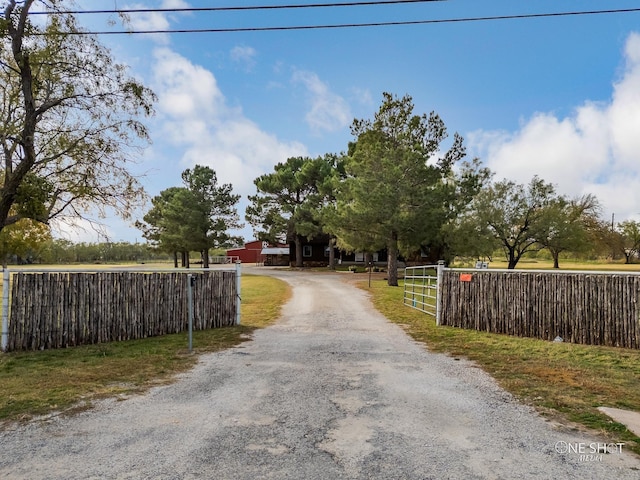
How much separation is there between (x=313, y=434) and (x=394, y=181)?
1894cm

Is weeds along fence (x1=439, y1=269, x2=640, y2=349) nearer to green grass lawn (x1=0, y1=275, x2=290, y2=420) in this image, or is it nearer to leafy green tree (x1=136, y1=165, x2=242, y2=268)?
green grass lawn (x1=0, y1=275, x2=290, y2=420)

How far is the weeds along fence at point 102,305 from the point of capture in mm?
7816

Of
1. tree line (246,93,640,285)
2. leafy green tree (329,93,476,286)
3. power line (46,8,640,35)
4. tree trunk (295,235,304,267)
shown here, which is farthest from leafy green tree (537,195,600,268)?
power line (46,8,640,35)

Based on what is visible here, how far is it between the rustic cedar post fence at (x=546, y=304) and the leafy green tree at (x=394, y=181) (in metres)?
10.9

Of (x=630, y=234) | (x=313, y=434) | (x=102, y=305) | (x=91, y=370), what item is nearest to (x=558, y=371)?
(x=313, y=434)

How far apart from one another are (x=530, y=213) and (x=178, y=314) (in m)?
31.9

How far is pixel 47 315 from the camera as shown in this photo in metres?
8.08

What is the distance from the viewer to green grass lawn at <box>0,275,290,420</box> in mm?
5039

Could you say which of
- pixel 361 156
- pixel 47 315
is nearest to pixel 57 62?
pixel 47 315

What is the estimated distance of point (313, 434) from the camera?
398cm

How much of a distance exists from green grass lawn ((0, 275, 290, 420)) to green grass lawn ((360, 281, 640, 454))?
16.2 ft

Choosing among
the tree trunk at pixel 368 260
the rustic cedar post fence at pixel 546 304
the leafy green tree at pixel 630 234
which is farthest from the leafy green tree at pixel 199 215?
the leafy green tree at pixel 630 234

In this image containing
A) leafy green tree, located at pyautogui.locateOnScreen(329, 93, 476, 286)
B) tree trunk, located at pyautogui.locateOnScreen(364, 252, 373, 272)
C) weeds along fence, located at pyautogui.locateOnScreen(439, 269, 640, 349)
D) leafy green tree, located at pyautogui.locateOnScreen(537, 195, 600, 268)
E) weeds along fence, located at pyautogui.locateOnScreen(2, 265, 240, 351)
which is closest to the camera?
weeds along fence, located at pyautogui.locateOnScreen(2, 265, 240, 351)

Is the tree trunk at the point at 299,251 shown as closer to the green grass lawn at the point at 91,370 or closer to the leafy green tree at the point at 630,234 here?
the green grass lawn at the point at 91,370
